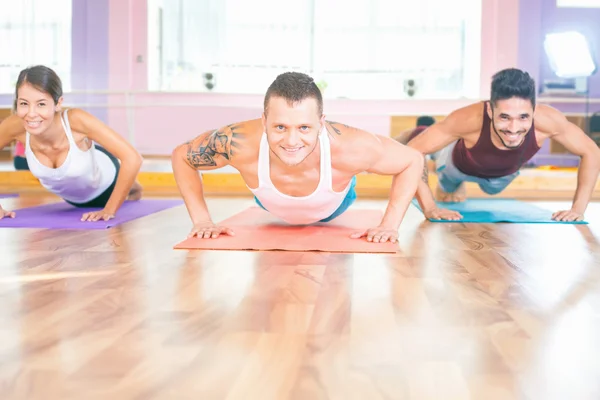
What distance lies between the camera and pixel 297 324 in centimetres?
133

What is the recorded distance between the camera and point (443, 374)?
104 cm

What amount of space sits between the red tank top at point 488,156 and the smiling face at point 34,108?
1.92 meters

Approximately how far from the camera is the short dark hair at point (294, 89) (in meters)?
2.04

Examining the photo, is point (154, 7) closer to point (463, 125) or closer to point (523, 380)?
point (463, 125)

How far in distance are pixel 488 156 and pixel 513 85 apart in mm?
472

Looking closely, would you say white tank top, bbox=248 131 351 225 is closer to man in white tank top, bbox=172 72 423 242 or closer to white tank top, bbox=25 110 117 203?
man in white tank top, bbox=172 72 423 242

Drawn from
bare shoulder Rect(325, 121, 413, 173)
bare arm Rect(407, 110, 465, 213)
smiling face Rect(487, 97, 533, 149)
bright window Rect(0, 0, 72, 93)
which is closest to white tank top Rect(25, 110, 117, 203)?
bare shoulder Rect(325, 121, 413, 173)

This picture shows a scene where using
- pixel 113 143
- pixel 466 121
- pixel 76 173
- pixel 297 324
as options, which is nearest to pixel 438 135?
pixel 466 121

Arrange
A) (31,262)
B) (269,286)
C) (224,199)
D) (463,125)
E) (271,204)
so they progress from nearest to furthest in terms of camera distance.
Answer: (269,286) → (31,262) → (271,204) → (463,125) → (224,199)

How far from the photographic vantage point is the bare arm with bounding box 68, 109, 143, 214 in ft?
10.1

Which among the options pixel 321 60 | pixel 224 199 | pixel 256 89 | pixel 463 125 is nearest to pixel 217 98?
pixel 256 89

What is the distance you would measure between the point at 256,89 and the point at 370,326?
7134 millimetres

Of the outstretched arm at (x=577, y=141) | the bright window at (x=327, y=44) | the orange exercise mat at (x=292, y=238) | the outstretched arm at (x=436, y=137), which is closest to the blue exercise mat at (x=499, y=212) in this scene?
the outstretched arm at (x=577, y=141)

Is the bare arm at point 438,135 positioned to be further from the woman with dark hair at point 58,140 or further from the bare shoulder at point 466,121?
the woman with dark hair at point 58,140
